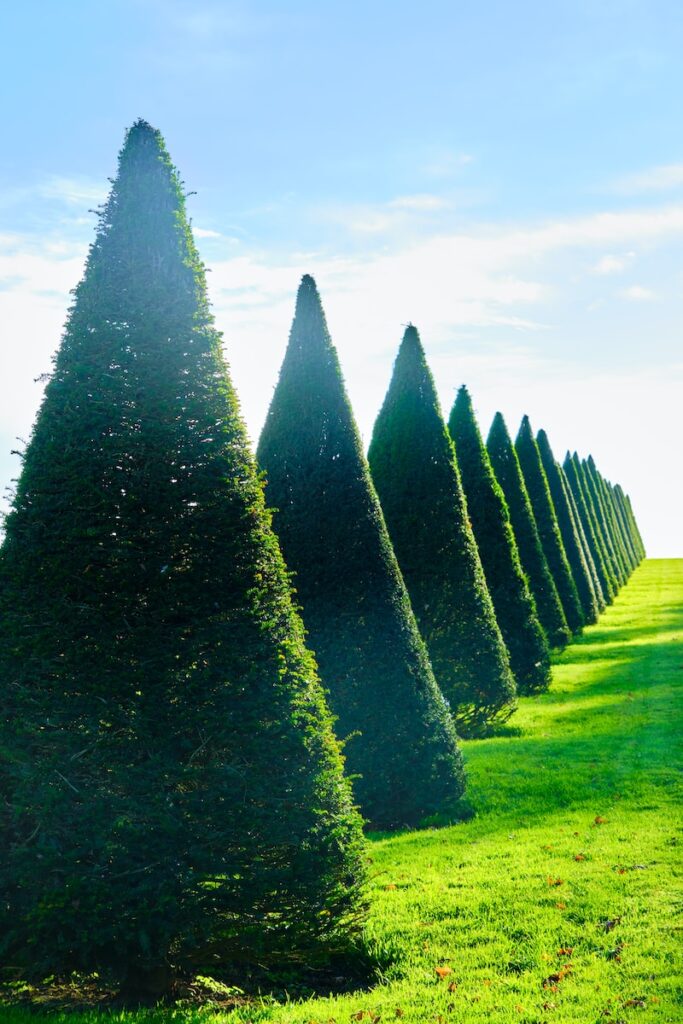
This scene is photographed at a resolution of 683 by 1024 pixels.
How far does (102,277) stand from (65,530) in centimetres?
232

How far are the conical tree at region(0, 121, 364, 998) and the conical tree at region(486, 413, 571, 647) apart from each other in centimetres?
2039

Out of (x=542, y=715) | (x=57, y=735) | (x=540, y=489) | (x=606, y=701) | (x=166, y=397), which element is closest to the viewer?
(x=57, y=735)

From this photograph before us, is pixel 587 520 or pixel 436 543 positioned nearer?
pixel 436 543

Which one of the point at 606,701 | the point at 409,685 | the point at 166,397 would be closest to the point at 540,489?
the point at 606,701

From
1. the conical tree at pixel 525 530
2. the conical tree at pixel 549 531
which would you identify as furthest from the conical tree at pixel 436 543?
the conical tree at pixel 549 531

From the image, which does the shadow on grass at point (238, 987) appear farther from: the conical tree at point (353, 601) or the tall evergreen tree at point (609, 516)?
the tall evergreen tree at point (609, 516)

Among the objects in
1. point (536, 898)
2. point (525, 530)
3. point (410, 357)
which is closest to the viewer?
point (536, 898)

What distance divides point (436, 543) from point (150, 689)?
10.8 metres

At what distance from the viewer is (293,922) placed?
7.23 meters

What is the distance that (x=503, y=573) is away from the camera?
21.8 m

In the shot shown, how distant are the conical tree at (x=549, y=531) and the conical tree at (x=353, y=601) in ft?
67.5

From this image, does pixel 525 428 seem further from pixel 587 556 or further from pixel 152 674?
pixel 152 674

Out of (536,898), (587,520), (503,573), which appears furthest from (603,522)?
(536,898)

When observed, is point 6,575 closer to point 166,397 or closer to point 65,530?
point 65,530
